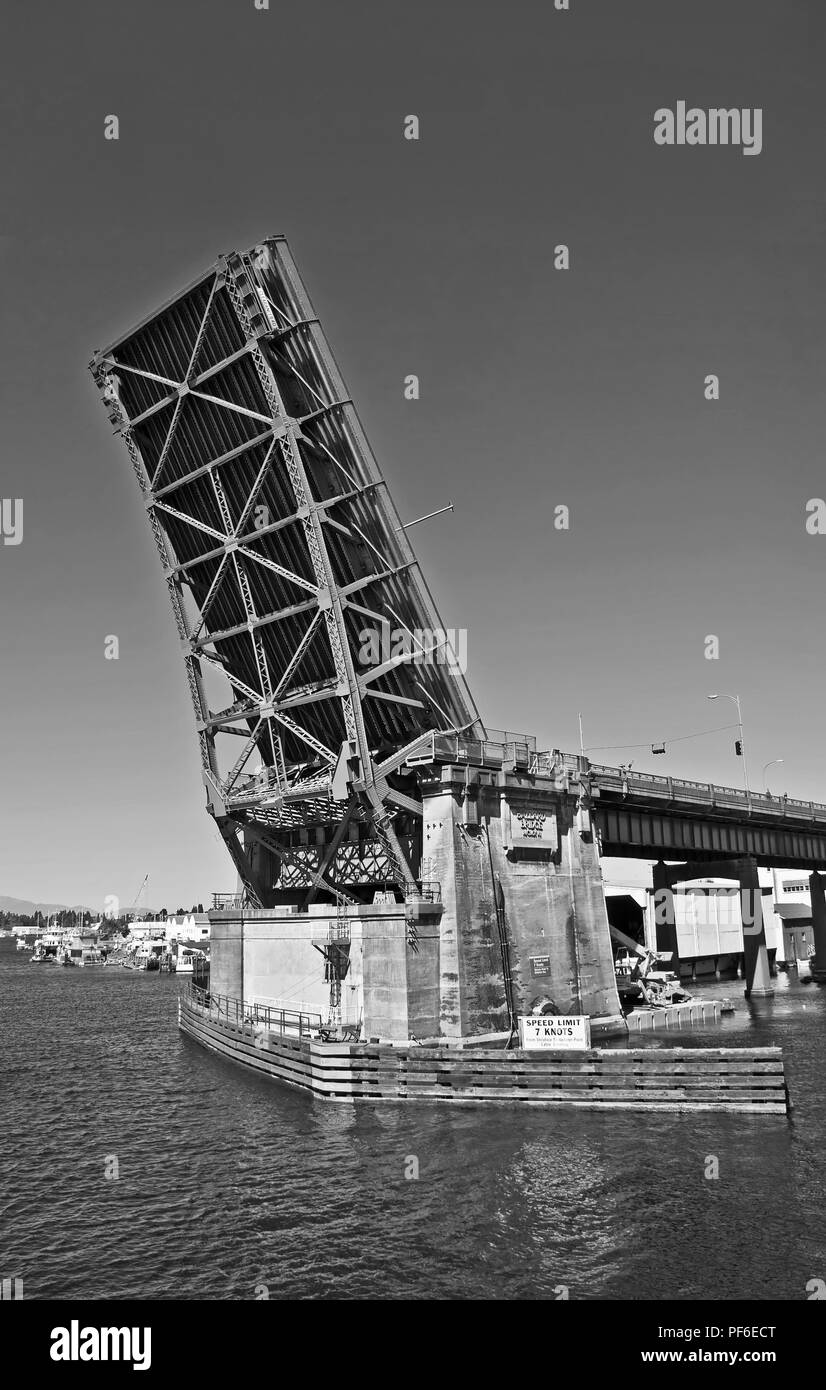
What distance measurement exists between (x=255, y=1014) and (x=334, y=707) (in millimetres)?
17996

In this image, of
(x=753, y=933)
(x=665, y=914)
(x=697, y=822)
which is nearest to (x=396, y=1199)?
(x=697, y=822)

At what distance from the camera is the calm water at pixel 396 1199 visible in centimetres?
1970

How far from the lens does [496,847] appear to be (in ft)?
151

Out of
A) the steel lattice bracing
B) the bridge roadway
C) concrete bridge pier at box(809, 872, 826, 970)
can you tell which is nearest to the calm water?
the steel lattice bracing

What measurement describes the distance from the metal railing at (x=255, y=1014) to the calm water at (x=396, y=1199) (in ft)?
16.4

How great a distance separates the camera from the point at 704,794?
67375 mm

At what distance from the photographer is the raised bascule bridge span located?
1650 inches

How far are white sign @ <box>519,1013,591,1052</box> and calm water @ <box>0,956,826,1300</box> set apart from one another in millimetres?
3454

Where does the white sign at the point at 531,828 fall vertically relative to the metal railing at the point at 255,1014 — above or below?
above

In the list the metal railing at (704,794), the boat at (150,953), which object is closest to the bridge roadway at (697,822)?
the metal railing at (704,794)

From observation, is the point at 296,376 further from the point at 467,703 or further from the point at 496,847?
the point at 496,847

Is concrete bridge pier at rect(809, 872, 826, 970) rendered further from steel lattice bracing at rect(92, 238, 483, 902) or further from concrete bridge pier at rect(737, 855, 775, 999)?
steel lattice bracing at rect(92, 238, 483, 902)

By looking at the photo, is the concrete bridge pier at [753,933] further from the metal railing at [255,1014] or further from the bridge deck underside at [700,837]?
the metal railing at [255,1014]

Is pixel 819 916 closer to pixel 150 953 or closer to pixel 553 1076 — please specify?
pixel 553 1076
